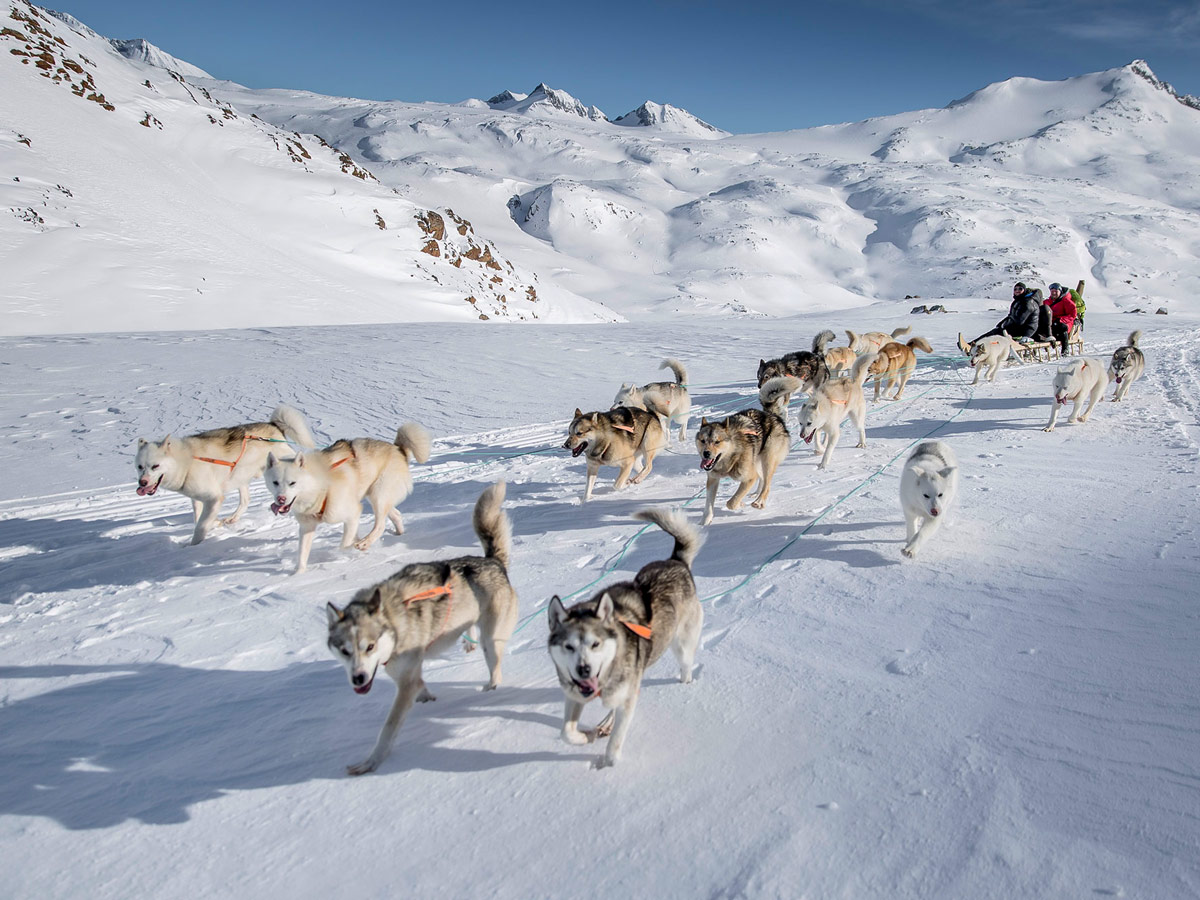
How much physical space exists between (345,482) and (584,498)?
223cm

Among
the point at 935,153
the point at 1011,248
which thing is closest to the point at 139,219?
the point at 1011,248

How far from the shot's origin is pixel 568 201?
82.3 metres

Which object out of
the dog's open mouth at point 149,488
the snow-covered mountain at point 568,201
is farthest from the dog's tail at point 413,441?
the snow-covered mountain at point 568,201

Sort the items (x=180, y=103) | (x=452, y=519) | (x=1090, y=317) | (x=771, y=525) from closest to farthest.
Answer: (x=771, y=525), (x=452, y=519), (x=1090, y=317), (x=180, y=103)

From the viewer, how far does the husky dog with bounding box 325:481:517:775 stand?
277 centimetres

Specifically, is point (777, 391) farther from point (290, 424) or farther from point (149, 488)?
point (149, 488)

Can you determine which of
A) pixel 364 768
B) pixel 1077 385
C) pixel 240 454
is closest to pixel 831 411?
pixel 1077 385

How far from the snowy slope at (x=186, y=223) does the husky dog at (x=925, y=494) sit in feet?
67.2

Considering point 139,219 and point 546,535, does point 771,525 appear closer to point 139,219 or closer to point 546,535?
point 546,535

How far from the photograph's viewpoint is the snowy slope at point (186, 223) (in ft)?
69.2

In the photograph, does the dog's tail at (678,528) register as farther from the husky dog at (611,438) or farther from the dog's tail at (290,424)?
the dog's tail at (290,424)

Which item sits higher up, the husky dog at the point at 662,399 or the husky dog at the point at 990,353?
the husky dog at the point at 990,353

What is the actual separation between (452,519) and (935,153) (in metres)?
145

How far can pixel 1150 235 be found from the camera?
72.2 metres
